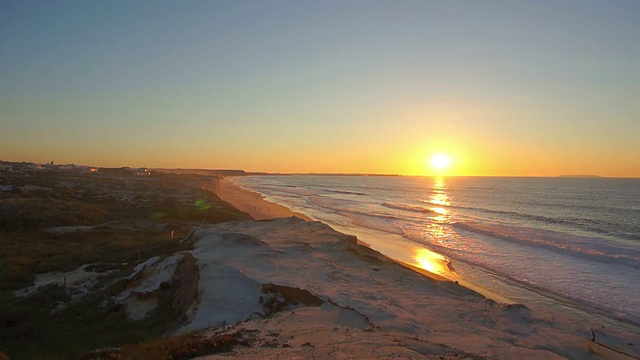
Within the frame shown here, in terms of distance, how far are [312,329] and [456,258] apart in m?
19.1

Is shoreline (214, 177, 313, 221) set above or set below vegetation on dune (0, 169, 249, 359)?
below

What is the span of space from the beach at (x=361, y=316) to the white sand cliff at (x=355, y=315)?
31 mm

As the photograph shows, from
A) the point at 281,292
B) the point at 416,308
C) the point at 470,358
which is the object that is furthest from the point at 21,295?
the point at 470,358

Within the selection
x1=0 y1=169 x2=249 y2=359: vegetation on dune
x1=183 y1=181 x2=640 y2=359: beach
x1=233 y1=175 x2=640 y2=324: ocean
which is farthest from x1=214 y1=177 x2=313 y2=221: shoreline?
x1=183 y1=181 x2=640 y2=359: beach

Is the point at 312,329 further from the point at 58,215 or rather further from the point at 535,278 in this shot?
the point at 58,215

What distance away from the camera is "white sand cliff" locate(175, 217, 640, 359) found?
9.89 metres

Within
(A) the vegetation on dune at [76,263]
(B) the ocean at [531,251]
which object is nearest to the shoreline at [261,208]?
(B) the ocean at [531,251]

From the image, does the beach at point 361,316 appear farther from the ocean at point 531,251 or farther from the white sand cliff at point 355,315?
the ocean at point 531,251

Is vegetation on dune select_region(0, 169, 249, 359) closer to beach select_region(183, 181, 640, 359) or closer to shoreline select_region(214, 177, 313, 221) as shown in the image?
beach select_region(183, 181, 640, 359)

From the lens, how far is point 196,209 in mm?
40781

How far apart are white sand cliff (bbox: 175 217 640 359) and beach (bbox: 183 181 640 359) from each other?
31 millimetres

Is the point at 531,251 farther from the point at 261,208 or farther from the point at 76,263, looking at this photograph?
the point at 261,208

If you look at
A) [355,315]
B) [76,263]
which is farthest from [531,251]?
[76,263]

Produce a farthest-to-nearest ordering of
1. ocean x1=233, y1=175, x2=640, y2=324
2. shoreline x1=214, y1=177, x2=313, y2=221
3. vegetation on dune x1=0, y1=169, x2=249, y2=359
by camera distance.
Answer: shoreline x1=214, y1=177, x2=313, y2=221 → ocean x1=233, y1=175, x2=640, y2=324 → vegetation on dune x1=0, y1=169, x2=249, y2=359
